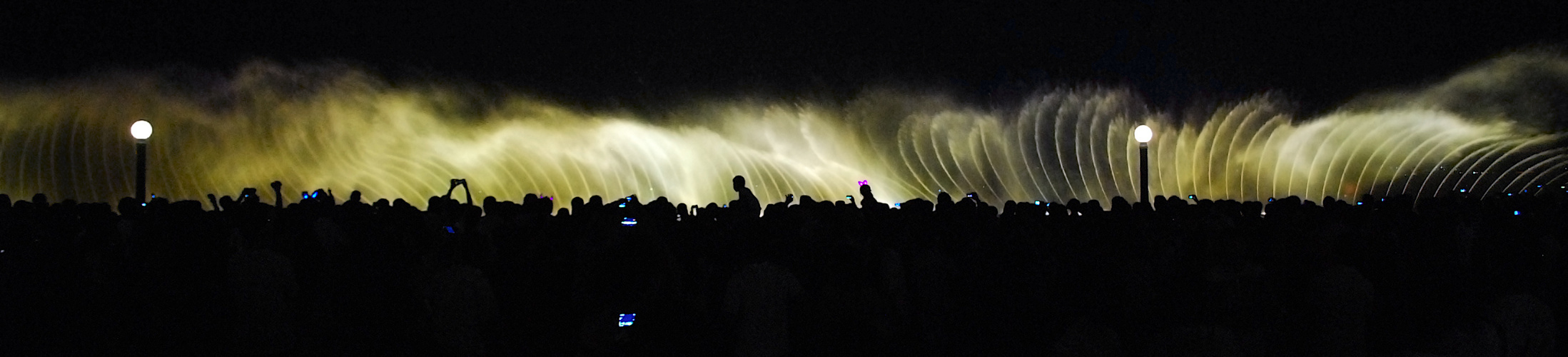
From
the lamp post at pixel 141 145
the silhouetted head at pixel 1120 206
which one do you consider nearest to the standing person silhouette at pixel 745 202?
the silhouetted head at pixel 1120 206

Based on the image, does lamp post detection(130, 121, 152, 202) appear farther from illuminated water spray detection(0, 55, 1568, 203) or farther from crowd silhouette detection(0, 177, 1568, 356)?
illuminated water spray detection(0, 55, 1568, 203)

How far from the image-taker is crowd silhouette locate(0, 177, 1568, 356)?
6238 millimetres

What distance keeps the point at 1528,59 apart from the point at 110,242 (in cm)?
3363

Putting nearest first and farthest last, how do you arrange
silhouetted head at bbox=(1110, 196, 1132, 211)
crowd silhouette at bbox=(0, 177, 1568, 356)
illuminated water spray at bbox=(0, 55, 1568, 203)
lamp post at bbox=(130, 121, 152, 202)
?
crowd silhouette at bbox=(0, 177, 1568, 356)
silhouetted head at bbox=(1110, 196, 1132, 211)
lamp post at bbox=(130, 121, 152, 202)
illuminated water spray at bbox=(0, 55, 1568, 203)

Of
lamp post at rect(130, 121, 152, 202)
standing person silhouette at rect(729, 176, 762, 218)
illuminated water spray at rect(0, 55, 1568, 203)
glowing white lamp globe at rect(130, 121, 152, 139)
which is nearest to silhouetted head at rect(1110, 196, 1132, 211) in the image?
standing person silhouette at rect(729, 176, 762, 218)

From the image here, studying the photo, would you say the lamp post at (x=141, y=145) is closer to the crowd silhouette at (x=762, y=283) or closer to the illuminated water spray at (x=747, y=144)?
the crowd silhouette at (x=762, y=283)

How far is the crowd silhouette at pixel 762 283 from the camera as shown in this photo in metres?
6.24

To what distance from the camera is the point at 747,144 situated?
3141cm

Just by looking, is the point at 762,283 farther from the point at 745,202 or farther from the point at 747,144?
the point at 747,144

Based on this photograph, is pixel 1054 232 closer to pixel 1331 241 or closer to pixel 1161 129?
pixel 1331 241

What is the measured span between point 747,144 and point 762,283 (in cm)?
2468

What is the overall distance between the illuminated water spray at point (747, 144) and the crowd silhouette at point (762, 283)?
18.6 meters

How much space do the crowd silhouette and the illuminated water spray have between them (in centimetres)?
1857

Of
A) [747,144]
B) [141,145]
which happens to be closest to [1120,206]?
[141,145]
